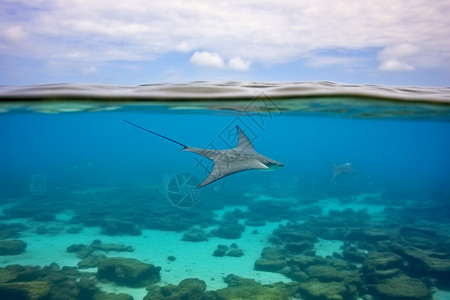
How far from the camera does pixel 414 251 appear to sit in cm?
1320

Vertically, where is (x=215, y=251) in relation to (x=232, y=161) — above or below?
below

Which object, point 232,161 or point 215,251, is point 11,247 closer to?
point 215,251

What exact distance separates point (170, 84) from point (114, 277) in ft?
27.0

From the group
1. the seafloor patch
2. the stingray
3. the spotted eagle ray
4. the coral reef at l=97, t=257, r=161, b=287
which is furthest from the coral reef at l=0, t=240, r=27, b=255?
the stingray

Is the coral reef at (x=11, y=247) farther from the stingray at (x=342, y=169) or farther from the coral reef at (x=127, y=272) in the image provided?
the stingray at (x=342, y=169)

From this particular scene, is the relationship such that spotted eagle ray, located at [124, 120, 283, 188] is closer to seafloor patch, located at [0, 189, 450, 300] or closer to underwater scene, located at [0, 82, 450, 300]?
underwater scene, located at [0, 82, 450, 300]

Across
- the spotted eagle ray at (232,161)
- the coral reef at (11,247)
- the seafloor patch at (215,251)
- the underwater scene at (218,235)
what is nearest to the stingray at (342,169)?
the underwater scene at (218,235)

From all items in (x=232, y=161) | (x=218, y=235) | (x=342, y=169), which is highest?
(x=232, y=161)

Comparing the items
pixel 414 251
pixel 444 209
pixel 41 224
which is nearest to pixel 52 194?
pixel 41 224

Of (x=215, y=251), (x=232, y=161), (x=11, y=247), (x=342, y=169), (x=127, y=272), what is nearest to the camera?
(x=232, y=161)

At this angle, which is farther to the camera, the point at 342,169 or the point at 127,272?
the point at 342,169

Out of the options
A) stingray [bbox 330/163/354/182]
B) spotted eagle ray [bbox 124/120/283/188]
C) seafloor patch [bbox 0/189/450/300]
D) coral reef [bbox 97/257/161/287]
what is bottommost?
seafloor patch [bbox 0/189/450/300]

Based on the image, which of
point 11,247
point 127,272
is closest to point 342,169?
point 127,272

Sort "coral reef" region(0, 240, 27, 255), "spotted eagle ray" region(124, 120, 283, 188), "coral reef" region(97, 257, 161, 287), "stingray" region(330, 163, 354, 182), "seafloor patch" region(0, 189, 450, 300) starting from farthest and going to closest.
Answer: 1. "stingray" region(330, 163, 354, 182)
2. "coral reef" region(0, 240, 27, 255)
3. "coral reef" region(97, 257, 161, 287)
4. "seafloor patch" region(0, 189, 450, 300)
5. "spotted eagle ray" region(124, 120, 283, 188)
